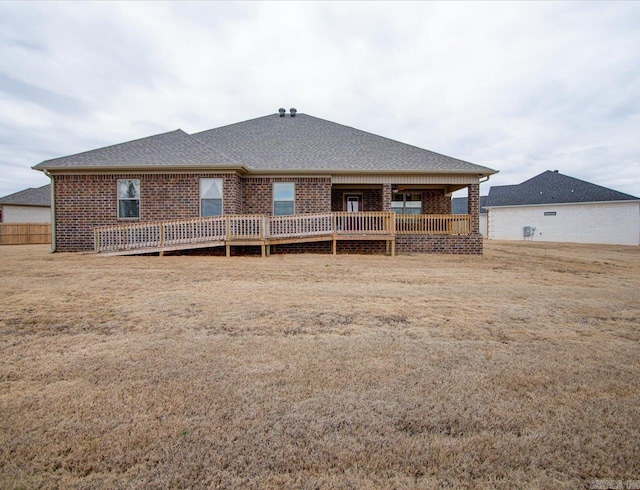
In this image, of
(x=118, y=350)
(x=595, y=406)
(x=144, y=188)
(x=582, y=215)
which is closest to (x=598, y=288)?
(x=595, y=406)

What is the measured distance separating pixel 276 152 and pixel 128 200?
640 centimetres

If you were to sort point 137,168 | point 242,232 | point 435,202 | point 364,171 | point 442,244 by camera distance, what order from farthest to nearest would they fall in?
point 435,202, point 442,244, point 364,171, point 137,168, point 242,232

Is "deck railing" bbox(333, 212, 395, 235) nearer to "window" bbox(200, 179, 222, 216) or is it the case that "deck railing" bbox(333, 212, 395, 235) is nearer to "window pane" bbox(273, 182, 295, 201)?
"window pane" bbox(273, 182, 295, 201)

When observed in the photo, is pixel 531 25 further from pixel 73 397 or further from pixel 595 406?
pixel 73 397

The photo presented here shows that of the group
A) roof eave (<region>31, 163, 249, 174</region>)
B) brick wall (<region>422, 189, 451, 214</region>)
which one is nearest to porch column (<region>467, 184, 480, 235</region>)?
brick wall (<region>422, 189, 451, 214</region>)

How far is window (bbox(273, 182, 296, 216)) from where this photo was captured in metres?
15.1

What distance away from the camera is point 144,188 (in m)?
14.0

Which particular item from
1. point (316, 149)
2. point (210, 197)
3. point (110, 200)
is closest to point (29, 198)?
point (110, 200)

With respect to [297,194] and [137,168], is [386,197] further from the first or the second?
[137,168]

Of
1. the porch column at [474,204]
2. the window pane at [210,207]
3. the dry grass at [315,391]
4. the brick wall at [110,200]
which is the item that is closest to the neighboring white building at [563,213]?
the porch column at [474,204]

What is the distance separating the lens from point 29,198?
102 feet

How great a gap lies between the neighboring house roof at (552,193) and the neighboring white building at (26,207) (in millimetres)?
39242

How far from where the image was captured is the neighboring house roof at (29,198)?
29.7 m

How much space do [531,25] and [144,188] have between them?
17696 millimetres
